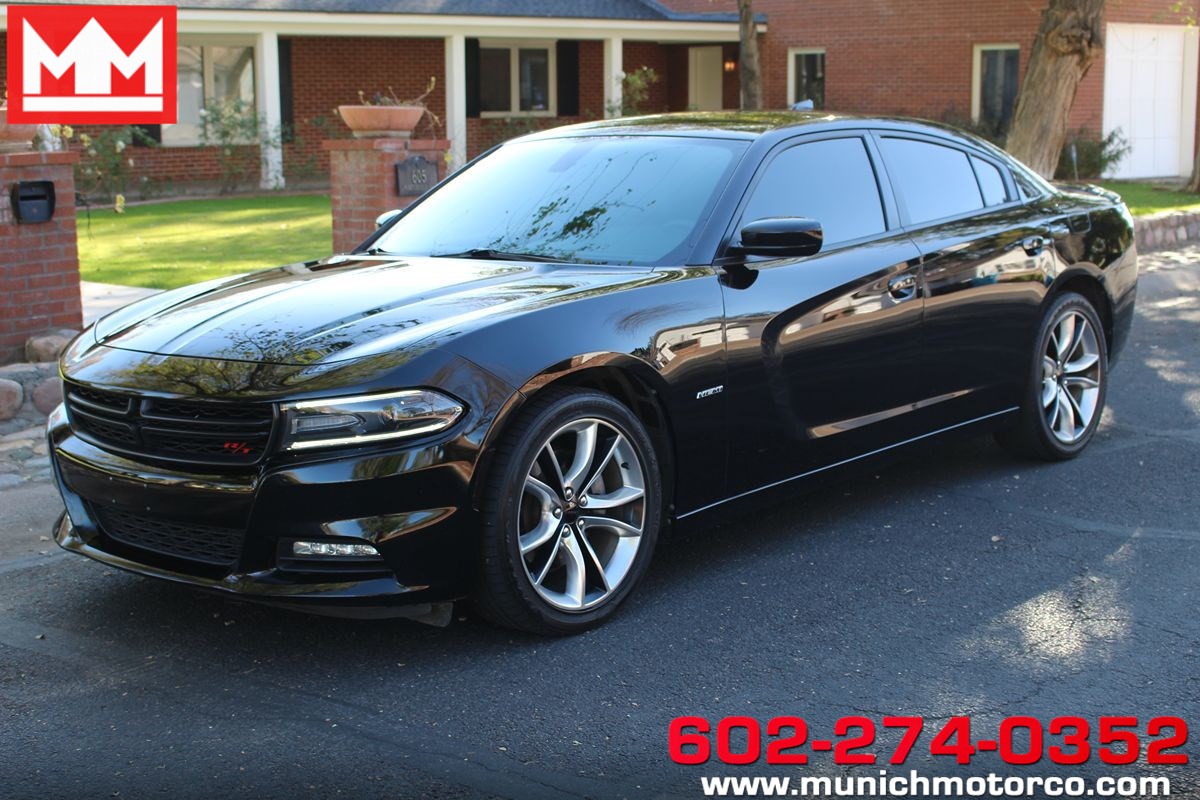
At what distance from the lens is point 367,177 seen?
10320mm

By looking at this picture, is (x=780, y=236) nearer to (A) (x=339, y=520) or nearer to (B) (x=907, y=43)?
(A) (x=339, y=520)

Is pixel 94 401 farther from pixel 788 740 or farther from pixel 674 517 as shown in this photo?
pixel 788 740

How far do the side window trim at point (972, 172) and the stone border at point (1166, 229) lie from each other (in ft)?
29.3

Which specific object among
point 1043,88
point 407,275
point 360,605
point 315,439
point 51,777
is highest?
point 1043,88

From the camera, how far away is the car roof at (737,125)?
5445 millimetres

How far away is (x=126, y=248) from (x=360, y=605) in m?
Result: 12.4

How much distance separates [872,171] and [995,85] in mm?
21458

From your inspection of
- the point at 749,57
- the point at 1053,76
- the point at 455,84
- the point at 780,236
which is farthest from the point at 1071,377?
the point at 455,84

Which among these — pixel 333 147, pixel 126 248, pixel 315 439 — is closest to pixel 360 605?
pixel 315 439

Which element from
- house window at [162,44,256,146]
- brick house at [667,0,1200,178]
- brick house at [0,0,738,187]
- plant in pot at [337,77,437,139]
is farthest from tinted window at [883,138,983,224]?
house window at [162,44,256,146]

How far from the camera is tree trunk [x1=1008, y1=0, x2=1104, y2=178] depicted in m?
15.0

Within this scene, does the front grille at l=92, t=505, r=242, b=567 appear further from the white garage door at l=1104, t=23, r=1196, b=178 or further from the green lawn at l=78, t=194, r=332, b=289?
the white garage door at l=1104, t=23, r=1196, b=178

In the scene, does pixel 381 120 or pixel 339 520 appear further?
pixel 381 120

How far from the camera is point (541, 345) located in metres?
4.21
